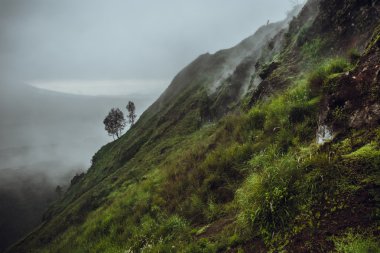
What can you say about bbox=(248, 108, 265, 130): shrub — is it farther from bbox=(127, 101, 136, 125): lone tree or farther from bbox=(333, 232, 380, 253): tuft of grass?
bbox=(127, 101, 136, 125): lone tree

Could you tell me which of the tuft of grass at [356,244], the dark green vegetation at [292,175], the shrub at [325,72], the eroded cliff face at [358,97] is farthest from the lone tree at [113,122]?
the tuft of grass at [356,244]

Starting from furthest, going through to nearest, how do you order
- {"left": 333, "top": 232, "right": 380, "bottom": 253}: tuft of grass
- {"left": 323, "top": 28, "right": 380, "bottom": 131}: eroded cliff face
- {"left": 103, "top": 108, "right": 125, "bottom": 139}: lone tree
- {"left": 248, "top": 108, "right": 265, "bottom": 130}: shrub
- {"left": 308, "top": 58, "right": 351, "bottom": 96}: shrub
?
{"left": 103, "top": 108, "right": 125, "bottom": 139}: lone tree < {"left": 248, "top": 108, "right": 265, "bottom": 130}: shrub < {"left": 308, "top": 58, "right": 351, "bottom": 96}: shrub < {"left": 323, "top": 28, "right": 380, "bottom": 131}: eroded cliff face < {"left": 333, "top": 232, "right": 380, "bottom": 253}: tuft of grass

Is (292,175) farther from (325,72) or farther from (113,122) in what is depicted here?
(113,122)

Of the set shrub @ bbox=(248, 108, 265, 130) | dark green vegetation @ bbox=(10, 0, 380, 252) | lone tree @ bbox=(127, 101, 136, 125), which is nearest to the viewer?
dark green vegetation @ bbox=(10, 0, 380, 252)

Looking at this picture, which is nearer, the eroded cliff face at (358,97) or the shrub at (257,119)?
the eroded cliff face at (358,97)

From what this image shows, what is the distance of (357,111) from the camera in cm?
575

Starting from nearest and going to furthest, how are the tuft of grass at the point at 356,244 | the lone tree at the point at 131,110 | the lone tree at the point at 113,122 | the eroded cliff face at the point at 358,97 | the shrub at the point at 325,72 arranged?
the tuft of grass at the point at 356,244
the eroded cliff face at the point at 358,97
the shrub at the point at 325,72
the lone tree at the point at 113,122
the lone tree at the point at 131,110

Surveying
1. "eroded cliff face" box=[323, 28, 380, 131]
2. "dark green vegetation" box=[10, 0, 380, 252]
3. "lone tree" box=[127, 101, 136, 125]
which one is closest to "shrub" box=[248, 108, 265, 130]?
"dark green vegetation" box=[10, 0, 380, 252]

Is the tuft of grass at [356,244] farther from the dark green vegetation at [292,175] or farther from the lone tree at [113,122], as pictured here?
the lone tree at [113,122]

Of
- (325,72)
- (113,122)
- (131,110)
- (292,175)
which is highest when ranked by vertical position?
(131,110)

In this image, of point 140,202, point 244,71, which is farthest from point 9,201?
point 140,202

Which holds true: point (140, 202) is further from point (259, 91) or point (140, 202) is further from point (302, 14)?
point (302, 14)

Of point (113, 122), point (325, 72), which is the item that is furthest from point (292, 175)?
point (113, 122)

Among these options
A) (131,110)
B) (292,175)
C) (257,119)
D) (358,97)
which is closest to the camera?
(292,175)
